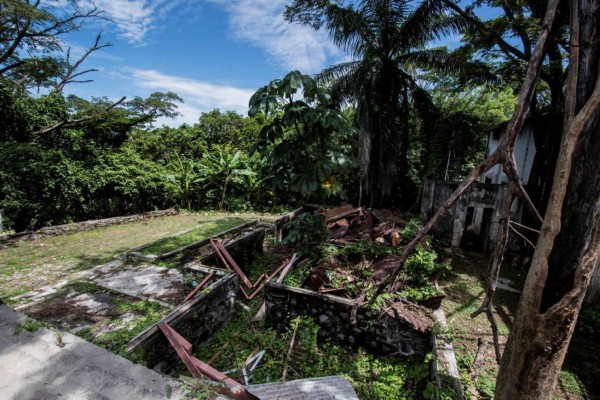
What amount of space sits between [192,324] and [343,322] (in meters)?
2.07

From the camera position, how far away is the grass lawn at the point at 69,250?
5145 mm

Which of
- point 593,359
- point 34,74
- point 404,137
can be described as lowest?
point 593,359

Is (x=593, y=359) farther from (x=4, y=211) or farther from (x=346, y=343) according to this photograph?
(x=4, y=211)

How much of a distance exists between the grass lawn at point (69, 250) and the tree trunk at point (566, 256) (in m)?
6.58

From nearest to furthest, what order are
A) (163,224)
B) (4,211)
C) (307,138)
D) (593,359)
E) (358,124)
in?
(593,359) → (307,138) → (4,211) → (358,124) → (163,224)

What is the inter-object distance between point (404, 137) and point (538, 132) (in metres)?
3.79

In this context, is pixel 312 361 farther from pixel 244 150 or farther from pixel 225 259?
pixel 244 150

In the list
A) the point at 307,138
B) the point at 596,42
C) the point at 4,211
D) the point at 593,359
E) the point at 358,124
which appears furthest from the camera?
the point at 358,124

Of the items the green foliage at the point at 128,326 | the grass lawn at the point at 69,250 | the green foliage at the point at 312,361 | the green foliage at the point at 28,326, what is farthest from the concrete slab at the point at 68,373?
the grass lawn at the point at 69,250

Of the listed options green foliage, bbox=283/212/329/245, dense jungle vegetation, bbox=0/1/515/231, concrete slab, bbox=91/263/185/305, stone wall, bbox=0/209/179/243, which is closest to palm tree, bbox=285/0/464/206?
dense jungle vegetation, bbox=0/1/515/231

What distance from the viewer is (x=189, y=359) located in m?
2.64

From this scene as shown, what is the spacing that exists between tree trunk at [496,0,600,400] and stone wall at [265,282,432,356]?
1.96 metres

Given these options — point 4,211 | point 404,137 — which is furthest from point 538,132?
point 4,211

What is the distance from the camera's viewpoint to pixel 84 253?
21.5ft
